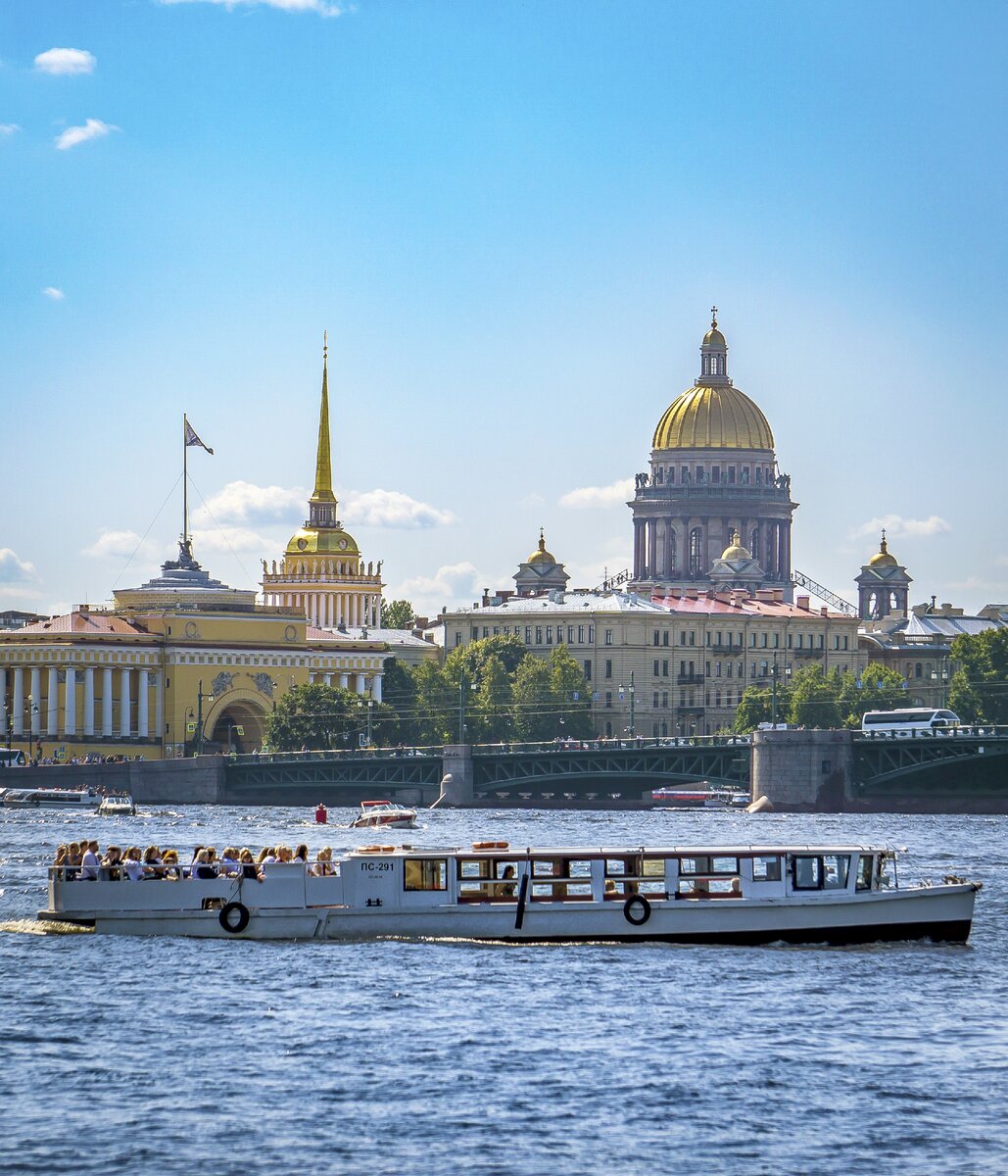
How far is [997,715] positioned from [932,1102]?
87.2 metres

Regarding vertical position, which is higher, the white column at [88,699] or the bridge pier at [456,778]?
the white column at [88,699]

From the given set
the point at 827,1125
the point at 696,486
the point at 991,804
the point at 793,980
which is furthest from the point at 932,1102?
the point at 696,486

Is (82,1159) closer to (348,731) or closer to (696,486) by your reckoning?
(348,731)

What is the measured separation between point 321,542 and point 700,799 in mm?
66130

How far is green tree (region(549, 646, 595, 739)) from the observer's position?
130 m

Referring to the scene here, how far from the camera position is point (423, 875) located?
144ft

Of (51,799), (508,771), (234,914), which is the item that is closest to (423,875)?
(234,914)

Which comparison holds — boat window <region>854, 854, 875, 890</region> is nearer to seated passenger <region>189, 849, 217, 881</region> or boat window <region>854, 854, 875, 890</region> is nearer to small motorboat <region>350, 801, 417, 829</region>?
seated passenger <region>189, 849, 217, 881</region>

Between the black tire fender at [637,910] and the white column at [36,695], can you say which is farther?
the white column at [36,695]

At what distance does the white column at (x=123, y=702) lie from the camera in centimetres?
12912

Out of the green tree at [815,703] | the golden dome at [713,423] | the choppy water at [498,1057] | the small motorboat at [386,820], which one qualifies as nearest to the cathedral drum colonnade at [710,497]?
the golden dome at [713,423]

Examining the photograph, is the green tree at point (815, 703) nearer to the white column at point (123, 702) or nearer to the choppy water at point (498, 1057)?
the white column at point (123, 702)

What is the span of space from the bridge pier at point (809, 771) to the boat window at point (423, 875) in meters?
47.0

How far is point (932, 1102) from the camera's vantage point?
31734 millimetres
